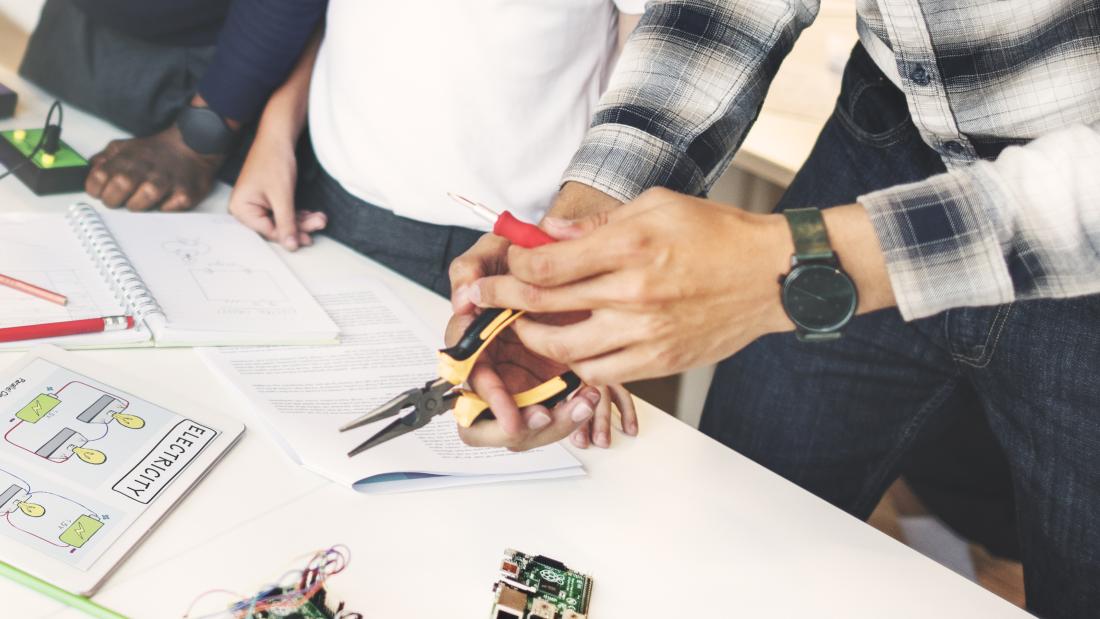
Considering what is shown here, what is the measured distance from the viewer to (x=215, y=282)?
0.91m

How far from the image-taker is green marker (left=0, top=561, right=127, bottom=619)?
545 millimetres

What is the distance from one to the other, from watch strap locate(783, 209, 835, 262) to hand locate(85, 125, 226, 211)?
78 centimetres

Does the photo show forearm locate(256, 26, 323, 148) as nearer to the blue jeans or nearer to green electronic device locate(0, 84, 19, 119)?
green electronic device locate(0, 84, 19, 119)

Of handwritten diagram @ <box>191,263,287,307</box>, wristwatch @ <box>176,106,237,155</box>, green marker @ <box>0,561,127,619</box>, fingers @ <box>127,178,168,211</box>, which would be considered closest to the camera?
green marker @ <box>0,561,127,619</box>

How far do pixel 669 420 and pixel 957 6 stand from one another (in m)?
0.45

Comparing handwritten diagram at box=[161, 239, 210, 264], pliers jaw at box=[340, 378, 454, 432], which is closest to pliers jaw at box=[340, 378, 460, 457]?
pliers jaw at box=[340, 378, 454, 432]

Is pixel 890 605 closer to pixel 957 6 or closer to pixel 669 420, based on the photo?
pixel 669 420

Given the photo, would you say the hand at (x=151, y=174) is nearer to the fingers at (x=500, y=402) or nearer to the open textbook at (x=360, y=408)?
the open textbook at (x=360, y=408)

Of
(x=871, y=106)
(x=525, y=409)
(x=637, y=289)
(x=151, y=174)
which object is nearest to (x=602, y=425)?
(x=525, y=409)

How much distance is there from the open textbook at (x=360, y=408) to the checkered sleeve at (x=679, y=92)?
0.82ft

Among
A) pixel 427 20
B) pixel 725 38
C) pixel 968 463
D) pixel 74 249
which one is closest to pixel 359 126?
pixel 427 20

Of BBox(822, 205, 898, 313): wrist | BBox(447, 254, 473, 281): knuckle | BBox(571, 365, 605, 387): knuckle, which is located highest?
BBox(822, 205, 898, 313): wrist

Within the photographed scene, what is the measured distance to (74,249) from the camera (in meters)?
0.92

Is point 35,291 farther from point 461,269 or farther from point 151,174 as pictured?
point 461,269
